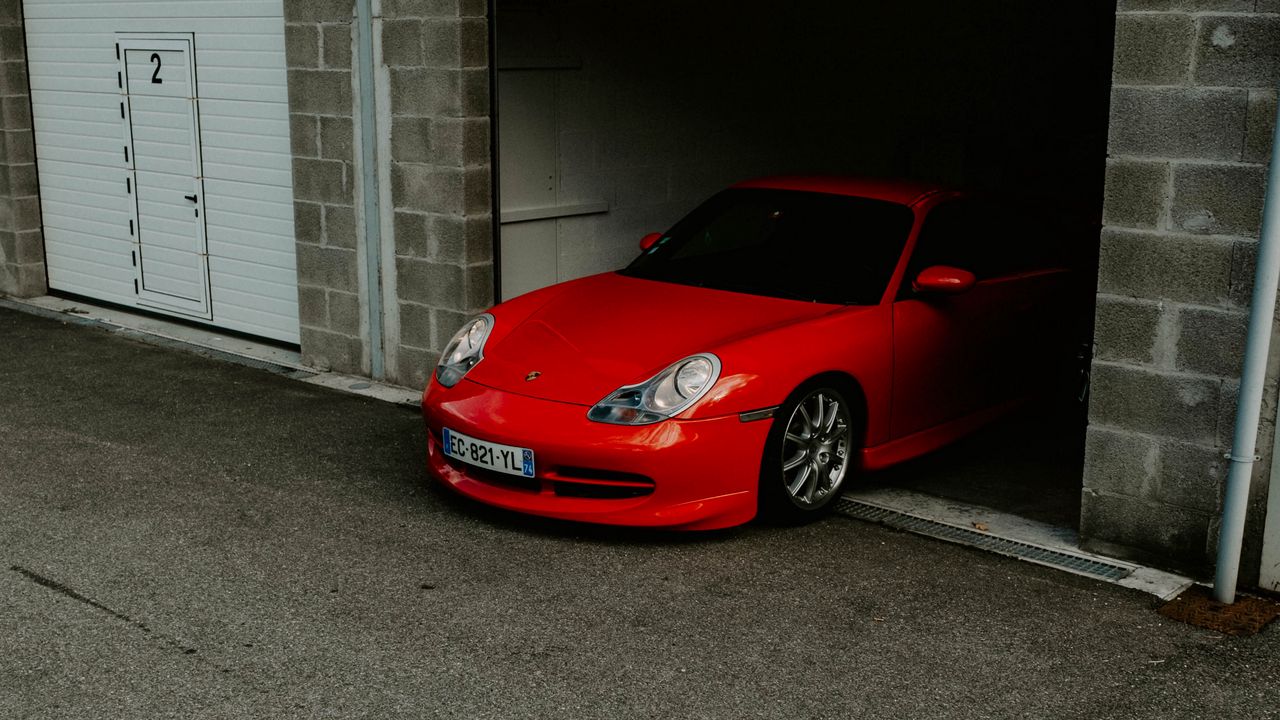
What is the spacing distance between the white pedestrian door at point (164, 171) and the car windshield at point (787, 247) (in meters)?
4.27

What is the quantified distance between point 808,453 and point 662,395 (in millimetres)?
711

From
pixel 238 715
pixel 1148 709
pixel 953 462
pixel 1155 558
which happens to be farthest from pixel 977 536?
pixel 238 715

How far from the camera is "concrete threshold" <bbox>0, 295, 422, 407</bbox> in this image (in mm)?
7977

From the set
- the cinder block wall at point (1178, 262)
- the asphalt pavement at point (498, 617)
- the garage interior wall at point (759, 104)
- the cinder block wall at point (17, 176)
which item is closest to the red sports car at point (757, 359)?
the asphalt pavement at point (498, 617)

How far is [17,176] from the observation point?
35.4ft

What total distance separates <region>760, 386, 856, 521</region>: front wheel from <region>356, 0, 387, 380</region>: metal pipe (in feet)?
11.3

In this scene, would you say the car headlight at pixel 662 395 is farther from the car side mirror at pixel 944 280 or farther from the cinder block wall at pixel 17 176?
the cinder block wall at pixel 17 176

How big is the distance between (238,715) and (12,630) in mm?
1097

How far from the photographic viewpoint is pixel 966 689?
4094mm

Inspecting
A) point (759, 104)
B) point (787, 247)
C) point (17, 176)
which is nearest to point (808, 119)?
point (759, 104)

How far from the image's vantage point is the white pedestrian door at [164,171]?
30.6 ft

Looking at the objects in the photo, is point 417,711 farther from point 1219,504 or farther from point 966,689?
point 1219,504

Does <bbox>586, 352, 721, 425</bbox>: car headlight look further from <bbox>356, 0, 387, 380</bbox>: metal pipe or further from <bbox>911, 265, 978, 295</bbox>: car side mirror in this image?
<bbox>356, 0, 387, 380</bbox>: metal pipe

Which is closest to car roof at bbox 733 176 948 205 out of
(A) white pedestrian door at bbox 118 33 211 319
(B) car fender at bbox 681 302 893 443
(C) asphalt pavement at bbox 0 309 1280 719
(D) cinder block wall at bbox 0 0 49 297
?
(B) car fender at bbox 681 302 893 443
